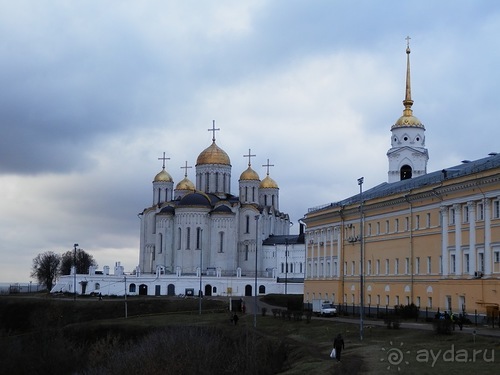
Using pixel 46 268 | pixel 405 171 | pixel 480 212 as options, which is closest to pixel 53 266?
pixel 46 268

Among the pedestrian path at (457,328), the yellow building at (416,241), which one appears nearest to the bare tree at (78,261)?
the yellow building at (416,241)

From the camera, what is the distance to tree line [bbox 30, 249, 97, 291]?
6442 inches

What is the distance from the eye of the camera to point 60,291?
4823 inches

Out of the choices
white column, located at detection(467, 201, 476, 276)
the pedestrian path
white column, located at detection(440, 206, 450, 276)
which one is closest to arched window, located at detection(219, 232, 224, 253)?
the pedestrian path

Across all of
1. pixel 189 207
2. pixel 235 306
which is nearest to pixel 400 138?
pixel 235 306

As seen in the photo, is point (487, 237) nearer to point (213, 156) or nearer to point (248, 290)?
point (248, 290)

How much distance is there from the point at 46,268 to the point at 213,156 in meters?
48.3

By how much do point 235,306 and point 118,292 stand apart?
34.2 metres

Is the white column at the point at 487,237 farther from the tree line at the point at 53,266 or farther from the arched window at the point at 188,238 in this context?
the tree line at the point at 53,266

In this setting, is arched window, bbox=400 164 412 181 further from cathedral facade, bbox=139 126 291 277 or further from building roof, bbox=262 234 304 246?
building roof, bbox=262 234 304 246

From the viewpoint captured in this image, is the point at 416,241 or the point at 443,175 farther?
the point at 416,241

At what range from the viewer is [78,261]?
17175 centimetres

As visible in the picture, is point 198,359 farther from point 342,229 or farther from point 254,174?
point 254,174

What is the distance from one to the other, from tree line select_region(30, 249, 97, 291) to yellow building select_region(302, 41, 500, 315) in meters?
85.2
